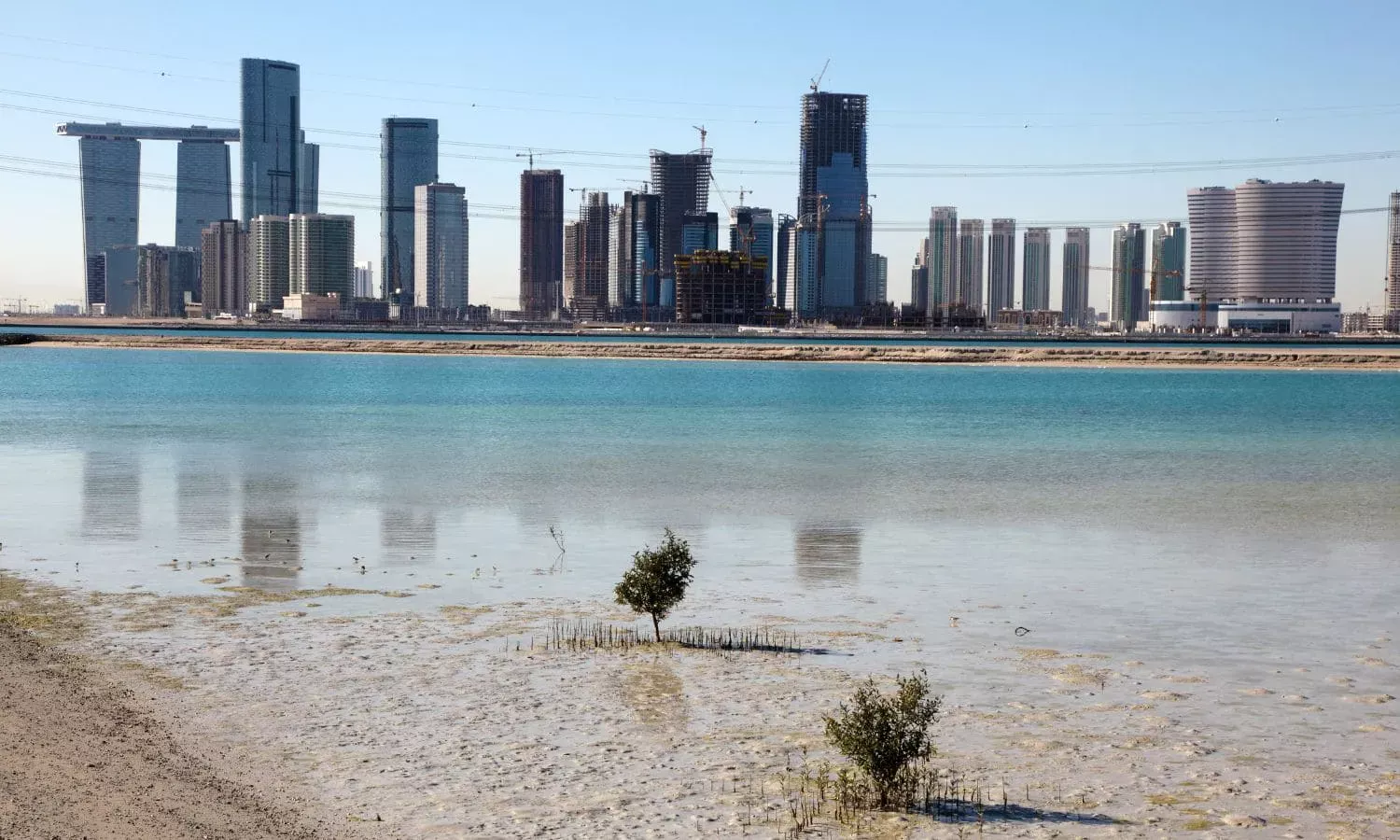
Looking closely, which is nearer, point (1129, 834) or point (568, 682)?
point (1129, 834)

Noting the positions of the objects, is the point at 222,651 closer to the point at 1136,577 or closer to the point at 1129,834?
the point at 1129,834

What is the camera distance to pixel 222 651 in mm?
14961

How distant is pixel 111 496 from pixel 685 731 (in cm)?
2075

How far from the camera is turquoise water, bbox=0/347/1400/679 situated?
61.6 ft

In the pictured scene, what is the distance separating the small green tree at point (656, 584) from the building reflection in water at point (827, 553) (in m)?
3.46

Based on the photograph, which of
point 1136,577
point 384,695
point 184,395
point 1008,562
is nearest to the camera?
point 384,695

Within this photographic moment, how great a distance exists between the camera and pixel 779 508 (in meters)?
29.1

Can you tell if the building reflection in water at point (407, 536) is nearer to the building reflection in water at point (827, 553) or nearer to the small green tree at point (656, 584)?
the small green tree at point (656, 584)

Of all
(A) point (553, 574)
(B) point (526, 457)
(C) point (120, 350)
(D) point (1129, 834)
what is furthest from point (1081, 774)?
(C) point (120, 350)

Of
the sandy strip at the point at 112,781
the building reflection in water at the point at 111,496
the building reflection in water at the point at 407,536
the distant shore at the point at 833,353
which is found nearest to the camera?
the sandy strip at the point at 112,781

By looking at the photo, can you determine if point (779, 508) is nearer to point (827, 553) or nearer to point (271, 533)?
point (827, 553)

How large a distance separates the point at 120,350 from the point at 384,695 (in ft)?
539

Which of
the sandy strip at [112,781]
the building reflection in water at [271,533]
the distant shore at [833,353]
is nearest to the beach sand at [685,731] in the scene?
the sandy strip at [112,781]

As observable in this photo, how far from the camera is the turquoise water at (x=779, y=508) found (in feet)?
61.6
